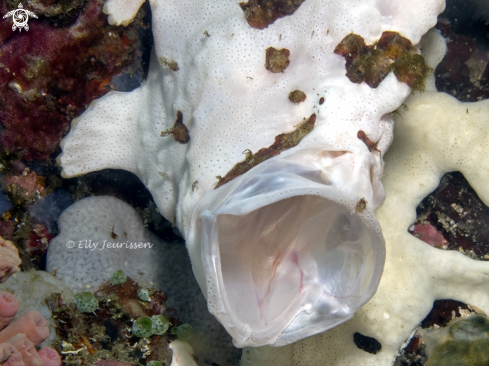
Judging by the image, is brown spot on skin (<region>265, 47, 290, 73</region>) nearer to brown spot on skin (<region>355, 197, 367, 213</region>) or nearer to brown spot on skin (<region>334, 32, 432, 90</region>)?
brown spot on skin (<region>334, 32, 432, 90</region>)

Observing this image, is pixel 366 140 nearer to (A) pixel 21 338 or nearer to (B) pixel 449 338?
(B) pixel 449 338

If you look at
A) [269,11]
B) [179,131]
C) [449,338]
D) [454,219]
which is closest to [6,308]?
[179,131]

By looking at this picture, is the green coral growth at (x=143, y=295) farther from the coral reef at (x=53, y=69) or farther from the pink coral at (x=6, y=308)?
the coral reef at (x=53, y=69)

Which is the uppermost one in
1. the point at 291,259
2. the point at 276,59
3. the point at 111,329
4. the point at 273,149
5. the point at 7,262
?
the point at 276,59

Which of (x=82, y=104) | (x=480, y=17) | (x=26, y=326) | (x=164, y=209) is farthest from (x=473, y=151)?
(x=26, y=326)

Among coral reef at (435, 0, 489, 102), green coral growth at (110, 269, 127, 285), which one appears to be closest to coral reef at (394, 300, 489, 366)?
coral reef at (435, 0, 489, 102)

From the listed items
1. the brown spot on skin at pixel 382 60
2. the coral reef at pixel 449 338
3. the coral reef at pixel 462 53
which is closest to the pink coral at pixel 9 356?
the brown spot on skin at pixel 382 60
